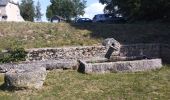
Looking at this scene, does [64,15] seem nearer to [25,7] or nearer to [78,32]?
[25,7]

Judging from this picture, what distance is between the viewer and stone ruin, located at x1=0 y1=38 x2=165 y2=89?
40.2 feet

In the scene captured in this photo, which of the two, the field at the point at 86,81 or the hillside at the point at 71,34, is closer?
the field at the point at 86,81

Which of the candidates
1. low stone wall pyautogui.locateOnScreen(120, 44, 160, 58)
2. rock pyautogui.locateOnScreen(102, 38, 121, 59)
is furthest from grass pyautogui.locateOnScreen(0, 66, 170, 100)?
low stone wall pyautogui.locateOnScreen(120, 44, 160, 58)

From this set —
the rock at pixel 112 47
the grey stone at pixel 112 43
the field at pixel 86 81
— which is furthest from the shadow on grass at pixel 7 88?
the grey stone at pixel 112 43

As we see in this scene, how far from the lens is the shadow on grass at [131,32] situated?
22355mm

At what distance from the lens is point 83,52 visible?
18.4 m

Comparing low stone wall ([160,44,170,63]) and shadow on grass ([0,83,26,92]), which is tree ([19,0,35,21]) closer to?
low stone wall ([160,44,170,63])

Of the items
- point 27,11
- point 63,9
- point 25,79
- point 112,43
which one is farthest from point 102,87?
point 63,9

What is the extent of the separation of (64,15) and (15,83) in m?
61.4

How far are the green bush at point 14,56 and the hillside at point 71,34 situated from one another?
3.49m

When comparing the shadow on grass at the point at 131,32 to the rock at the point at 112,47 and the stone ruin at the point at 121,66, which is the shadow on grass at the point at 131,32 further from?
the stone ruin at the point at 121,66

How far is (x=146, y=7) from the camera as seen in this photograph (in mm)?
27844

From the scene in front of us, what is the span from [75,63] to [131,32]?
28.7ft

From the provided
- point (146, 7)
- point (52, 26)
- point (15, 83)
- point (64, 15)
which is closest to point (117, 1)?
point (146, 7)
